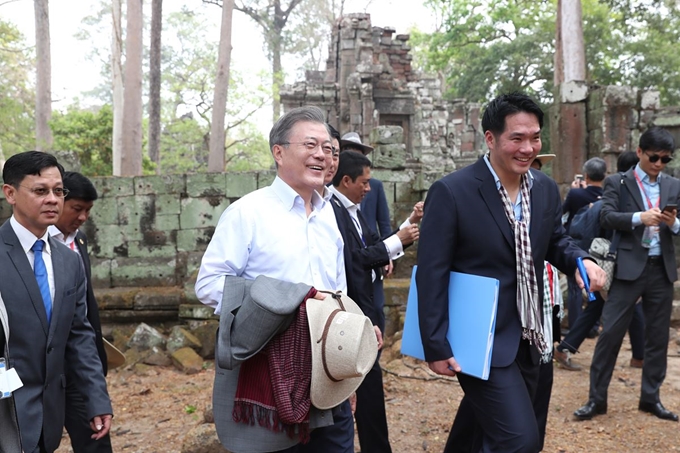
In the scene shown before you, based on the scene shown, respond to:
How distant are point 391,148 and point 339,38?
52.5 feet

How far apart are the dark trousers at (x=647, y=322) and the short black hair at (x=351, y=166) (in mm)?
2022

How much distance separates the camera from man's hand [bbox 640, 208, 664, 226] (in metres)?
3.86

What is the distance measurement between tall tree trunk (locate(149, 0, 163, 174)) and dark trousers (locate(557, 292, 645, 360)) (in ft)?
49.0

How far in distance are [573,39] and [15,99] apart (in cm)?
2197

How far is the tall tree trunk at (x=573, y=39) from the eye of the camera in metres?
15.7

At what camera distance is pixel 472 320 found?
258 centimetres

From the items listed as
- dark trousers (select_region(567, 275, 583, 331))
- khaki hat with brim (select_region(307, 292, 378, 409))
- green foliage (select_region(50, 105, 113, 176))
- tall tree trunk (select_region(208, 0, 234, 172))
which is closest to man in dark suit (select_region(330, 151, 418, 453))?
khaki hat with brim (select_region(307, 292, 378, 409))

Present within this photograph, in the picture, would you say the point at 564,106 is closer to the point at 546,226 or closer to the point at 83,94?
the point at 546,226

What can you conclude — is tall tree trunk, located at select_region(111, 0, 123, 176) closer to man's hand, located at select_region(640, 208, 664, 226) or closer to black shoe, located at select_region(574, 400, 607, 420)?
black shoe, located at select_region(574, 400, 607, 420)

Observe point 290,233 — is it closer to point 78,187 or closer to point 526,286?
point 526,286

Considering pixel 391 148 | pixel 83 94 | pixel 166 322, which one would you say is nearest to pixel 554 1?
pixel 391 148

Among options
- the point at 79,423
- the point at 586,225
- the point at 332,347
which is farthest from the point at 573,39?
the point at 79,423

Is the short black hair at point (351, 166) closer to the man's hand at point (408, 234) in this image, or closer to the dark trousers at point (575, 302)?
the man's hand at point (408, 234)

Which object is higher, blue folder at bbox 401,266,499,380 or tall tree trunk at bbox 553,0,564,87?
tall tree trunk at bbox 553,0,564,87
